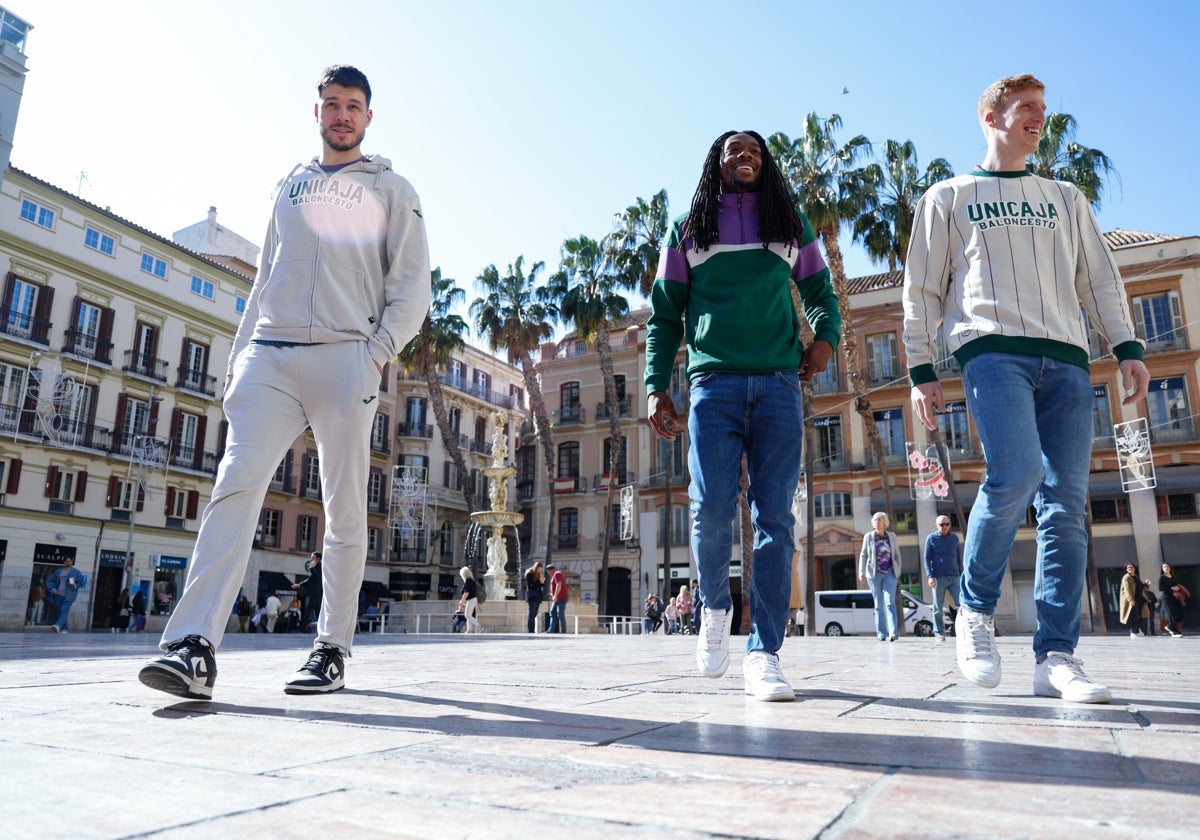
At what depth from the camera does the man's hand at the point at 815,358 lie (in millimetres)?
3549

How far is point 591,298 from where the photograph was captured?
105 feet

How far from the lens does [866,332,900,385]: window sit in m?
35.5

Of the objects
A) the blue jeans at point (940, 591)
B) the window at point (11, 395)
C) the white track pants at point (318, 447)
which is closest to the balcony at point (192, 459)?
the window at point (11, 395)

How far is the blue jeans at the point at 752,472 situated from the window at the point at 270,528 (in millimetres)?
36814

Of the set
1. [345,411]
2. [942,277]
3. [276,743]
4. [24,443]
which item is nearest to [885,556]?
[942,277]

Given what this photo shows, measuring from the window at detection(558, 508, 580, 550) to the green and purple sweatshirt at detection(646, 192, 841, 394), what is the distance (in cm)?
3879

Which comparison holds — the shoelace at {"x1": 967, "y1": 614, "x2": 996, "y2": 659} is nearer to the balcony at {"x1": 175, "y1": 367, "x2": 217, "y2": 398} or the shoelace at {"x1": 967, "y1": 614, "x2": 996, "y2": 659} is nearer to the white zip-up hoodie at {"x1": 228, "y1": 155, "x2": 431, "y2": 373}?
the white zip-up hoodie at {"x1": 228, "y1": 155, "x2": 431, "y2": 373}

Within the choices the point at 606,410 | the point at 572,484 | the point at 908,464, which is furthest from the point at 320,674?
the point at 606,410

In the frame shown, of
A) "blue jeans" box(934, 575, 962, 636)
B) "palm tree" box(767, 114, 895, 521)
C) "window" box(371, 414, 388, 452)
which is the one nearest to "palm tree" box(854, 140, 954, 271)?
"palm tree" box(767, 114, 895, 521)

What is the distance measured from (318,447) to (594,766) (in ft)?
5.88

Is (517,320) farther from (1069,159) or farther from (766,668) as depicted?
(766,668)

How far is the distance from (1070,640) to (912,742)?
1.50 metres

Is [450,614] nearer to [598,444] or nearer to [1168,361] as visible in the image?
[598,444]

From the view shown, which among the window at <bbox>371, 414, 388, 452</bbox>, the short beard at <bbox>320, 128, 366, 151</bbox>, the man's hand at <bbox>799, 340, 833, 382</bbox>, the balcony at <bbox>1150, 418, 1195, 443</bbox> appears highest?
the window at <bbox>371, 414, 388, 452</bbox>
